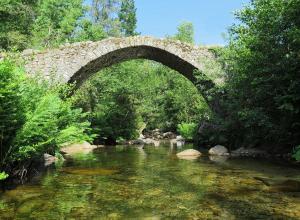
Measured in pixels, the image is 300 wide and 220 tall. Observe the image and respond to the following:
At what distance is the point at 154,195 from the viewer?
18.8 feet

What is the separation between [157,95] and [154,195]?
97.2 feet

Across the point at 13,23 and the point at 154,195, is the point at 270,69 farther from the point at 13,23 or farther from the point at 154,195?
the point at 13,23

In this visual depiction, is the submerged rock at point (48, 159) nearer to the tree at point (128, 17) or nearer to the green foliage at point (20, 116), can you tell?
the green foliage at point (20, 116)

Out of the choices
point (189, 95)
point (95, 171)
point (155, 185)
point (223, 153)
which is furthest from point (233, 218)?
point (189, 95)

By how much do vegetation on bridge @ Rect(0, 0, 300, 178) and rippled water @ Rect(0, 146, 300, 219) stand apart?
815mm

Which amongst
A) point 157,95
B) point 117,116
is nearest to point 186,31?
point 157,95

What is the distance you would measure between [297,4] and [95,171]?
22.3ft

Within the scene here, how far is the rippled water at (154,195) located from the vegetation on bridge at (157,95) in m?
0.82

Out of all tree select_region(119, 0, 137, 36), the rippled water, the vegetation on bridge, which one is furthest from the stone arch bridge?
tree select_region(119, 0, 137, 36)

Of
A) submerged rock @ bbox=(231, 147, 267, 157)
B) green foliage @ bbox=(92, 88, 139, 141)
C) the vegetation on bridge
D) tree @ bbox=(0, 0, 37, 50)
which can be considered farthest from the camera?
green foliage @ bbox=(92, 88, 139, 141)

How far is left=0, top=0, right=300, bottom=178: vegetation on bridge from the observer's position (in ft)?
19.2

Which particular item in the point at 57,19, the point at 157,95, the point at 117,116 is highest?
the point at 57,19

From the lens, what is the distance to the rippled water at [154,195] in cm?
462

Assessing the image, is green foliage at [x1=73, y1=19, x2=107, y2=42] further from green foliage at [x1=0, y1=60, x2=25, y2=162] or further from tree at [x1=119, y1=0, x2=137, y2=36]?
green foliage at [x1=0, y1=60, x2=25, y2=162]
